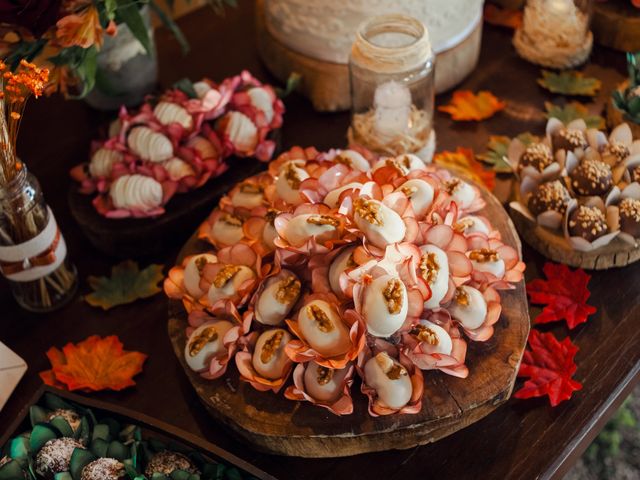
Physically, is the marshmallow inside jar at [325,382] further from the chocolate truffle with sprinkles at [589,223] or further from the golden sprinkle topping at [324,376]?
the chocolate truffle with sprinkles at [589,223]

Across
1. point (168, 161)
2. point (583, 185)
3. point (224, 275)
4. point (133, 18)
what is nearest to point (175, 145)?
point (168, 161)

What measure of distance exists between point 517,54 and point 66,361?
761 mm

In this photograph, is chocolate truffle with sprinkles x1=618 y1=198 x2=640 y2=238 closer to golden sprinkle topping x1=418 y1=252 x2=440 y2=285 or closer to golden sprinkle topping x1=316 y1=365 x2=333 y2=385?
golden sprinkle topping x1=418 y1=252 x2=440 y2=285

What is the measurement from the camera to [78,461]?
0.62 m

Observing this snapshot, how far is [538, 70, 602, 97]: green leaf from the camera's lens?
1.02 metres

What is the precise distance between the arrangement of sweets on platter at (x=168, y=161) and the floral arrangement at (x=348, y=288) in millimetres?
129

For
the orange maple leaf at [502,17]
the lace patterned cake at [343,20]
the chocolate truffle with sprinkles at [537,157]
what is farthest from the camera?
the orange maple leaf at [502,17]

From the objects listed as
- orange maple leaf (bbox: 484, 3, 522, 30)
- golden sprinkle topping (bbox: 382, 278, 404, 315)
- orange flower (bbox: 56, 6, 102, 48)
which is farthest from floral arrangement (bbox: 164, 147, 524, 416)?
orange maple leaf (bbox: 484, 3, 522, 30)

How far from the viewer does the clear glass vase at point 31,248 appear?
727 mm

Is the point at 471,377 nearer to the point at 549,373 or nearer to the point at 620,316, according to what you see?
the point at 549,373

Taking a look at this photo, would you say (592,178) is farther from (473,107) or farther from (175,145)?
(175,145)

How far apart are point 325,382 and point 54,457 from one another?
9.3 inches

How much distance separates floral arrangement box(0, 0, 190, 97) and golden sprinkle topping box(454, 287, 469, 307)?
17.4 inches

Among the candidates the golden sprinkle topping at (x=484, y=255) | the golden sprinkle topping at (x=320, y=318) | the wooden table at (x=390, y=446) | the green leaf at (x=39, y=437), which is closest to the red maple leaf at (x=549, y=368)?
the wooden table at (x=390, y=446)
